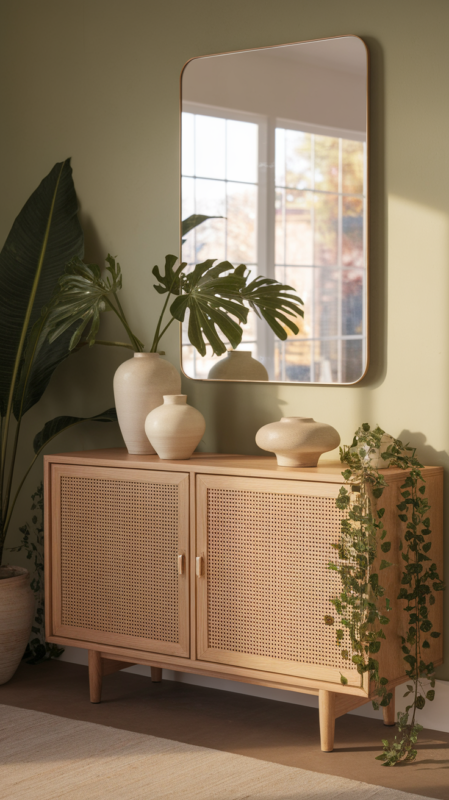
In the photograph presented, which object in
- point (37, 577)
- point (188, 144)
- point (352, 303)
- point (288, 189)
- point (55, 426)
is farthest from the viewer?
point (37, 577)

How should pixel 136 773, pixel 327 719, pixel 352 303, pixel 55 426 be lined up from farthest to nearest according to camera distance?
pixel 55 426
pixel 352 303
pixel 327 719
pixel 136 773

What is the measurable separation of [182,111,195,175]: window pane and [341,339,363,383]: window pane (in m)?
0.92

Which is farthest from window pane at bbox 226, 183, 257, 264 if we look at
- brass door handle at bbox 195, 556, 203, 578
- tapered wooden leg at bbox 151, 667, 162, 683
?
tapered wooden leg at bbox 151, 667, 162, 683

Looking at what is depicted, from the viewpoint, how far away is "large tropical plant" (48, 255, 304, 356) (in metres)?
3.13

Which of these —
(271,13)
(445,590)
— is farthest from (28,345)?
(445,590)

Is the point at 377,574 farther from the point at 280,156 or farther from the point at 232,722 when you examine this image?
the point at 280,156

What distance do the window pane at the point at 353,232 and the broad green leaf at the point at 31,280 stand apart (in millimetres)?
1090

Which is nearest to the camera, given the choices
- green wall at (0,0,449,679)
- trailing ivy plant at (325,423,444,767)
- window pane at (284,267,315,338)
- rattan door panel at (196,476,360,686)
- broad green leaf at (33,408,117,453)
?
trailing ivy plant at (325,423,444,767)

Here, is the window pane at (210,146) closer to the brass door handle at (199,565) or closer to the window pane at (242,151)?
the window pane at (242,151)

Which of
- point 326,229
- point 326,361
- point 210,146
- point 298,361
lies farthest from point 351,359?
point 210,146

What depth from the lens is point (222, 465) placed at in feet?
9.78

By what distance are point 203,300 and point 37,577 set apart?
1576 mm

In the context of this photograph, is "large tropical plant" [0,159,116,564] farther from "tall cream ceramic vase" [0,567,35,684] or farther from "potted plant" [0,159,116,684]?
"tall cream ceramic vase" [0,567,35,684]

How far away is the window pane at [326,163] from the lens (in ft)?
10.3
